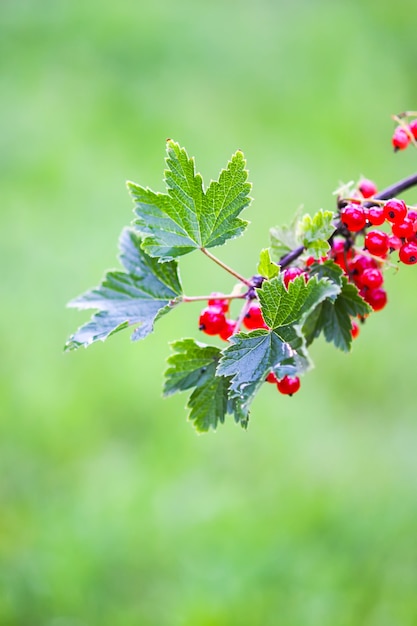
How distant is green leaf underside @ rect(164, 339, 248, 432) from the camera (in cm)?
120

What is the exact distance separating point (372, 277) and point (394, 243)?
2.5 inches

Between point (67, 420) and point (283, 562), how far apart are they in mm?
1275

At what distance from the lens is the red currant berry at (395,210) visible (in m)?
1.11

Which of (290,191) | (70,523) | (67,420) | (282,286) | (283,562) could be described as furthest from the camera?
(290,191)

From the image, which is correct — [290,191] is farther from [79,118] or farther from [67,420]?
[67,420]

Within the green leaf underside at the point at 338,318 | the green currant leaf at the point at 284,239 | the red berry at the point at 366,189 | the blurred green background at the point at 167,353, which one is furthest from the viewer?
the blurred green background at the point at 167,353

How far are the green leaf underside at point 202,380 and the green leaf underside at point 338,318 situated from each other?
16 centimetres

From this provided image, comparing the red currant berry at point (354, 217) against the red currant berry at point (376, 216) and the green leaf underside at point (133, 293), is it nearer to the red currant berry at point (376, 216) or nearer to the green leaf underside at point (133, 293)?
the red currant berry at point (376, 216)

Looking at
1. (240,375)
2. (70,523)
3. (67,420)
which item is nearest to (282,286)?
(240,375)

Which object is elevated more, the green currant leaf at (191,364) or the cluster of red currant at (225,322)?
the cluster of red currant at (225,322)

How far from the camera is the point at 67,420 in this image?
12.2 feet

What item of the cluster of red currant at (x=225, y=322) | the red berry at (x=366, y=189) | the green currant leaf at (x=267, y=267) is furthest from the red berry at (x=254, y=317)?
the red berry at (x=366, y=189)

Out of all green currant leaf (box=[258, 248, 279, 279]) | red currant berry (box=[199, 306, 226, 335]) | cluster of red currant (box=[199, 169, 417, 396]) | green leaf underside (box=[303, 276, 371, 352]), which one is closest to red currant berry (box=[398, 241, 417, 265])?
cluster of red currant (box=[199, 169, 417, 396])

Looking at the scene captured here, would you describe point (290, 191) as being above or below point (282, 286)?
above
